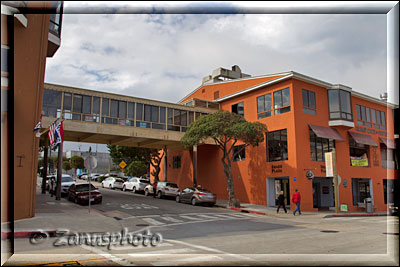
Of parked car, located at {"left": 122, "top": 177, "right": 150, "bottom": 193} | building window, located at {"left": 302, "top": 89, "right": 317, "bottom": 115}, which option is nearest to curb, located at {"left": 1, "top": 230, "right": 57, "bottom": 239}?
building window, located at {"left": 302, "top": 89, "right": 317, "bottom": 115}

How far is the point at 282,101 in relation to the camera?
82.4 ft

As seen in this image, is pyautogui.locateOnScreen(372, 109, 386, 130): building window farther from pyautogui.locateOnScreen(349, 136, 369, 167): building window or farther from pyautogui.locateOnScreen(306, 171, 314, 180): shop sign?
pyautogui.locateOnScreen(306, 171, 314, 180): shop sign

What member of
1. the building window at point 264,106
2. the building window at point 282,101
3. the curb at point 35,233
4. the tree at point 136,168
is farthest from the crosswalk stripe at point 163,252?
the tree at point 136,168

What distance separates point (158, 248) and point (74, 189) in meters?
14.5

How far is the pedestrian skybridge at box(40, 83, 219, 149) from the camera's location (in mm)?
22578

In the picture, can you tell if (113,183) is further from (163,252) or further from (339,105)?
(163,252)

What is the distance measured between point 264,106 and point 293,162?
18.7 feet

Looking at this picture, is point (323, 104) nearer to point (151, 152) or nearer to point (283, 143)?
point (283, 143)

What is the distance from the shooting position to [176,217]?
16906mm

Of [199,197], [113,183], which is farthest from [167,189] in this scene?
[113,183]

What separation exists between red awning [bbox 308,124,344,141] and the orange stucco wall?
49 cm

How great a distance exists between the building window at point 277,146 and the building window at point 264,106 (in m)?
1.78

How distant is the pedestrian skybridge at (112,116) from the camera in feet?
74.1

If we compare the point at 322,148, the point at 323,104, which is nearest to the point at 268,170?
the point at 322,148
